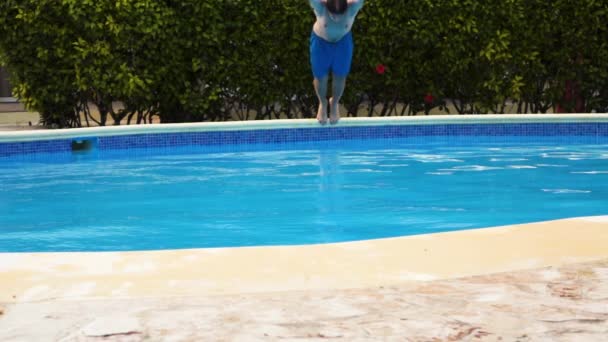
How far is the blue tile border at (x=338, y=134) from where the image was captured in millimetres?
10680

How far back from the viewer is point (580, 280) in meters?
3.72

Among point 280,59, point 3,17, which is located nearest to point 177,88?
point 280,59

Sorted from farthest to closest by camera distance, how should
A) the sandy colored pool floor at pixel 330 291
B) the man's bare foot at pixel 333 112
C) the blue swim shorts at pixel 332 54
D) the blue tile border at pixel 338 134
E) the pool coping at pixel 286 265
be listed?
the blue tile border at pixel 338 134, the man's bare foot at pixel 333 112, the blue swim shorts at pixel 332 54, the pool coping at pixel 286 265, the sandy colored pool floor at pixel 330 291

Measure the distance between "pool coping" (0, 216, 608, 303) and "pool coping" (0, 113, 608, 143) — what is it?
6321 mm

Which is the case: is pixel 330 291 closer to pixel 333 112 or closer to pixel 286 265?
pixel 286 265

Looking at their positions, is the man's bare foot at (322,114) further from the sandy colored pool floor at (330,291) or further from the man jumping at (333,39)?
the sandy colored pool floor at (330,291)

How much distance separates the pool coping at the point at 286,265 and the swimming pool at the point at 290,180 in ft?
6.78

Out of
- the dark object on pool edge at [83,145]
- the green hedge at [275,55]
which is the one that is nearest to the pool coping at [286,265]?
the dark object on pool edge at [83,145]

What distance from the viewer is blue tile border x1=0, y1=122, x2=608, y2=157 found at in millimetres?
10680

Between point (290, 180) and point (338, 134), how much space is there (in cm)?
296

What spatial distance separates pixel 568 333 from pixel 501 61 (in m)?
10.2

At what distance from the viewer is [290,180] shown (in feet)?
28.8

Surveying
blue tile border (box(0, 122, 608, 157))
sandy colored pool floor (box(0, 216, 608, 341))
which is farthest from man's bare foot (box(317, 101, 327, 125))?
sandy colored pool floor (box(0, 216, 608, 341))

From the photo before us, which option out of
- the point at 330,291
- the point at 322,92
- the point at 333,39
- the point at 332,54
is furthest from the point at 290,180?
the point at 330,291
